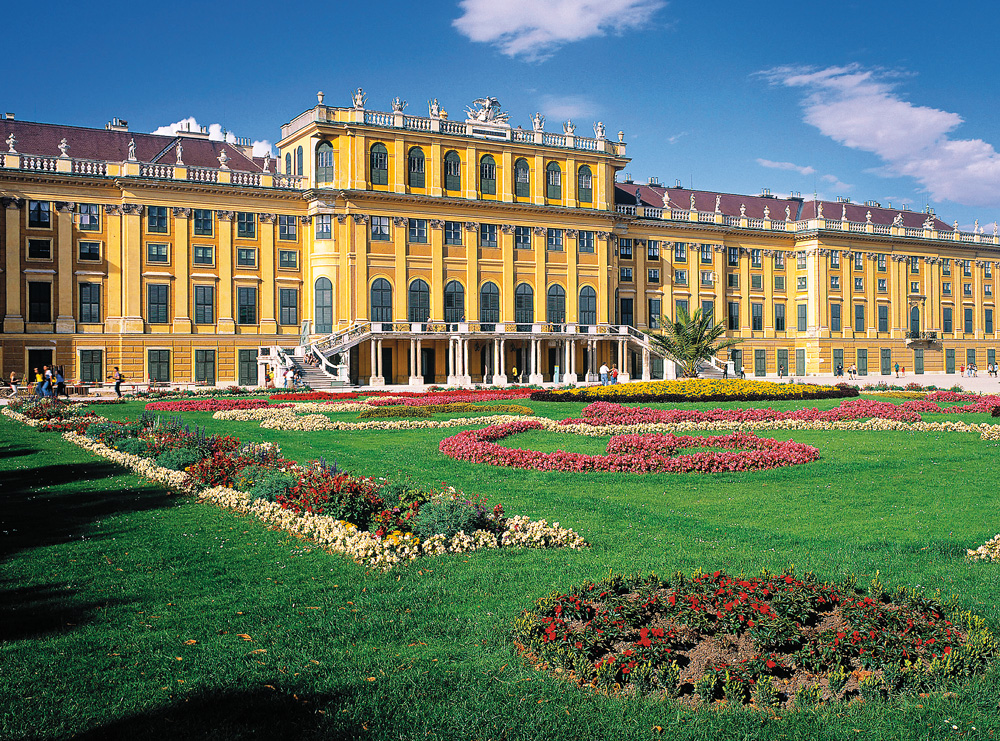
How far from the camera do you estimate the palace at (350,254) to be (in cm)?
5100

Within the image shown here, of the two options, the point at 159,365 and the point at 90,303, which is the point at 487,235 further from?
the point at 90,303

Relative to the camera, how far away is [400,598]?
25.3 ft

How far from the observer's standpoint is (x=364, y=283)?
182 ft

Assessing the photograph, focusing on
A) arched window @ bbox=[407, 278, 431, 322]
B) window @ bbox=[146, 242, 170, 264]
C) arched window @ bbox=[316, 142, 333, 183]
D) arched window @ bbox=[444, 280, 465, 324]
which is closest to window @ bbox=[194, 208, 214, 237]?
window @ bbox=[146, 242, 170, 264]

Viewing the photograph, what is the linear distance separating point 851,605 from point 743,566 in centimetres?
203

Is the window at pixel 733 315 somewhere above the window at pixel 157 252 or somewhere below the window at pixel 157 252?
below

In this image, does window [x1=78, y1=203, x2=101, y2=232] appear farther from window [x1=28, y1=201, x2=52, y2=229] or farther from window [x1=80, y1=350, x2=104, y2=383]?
window [x1=80, y1=350, x2=104, y2=383]

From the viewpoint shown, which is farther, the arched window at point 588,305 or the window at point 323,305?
the arched window at point 588,305

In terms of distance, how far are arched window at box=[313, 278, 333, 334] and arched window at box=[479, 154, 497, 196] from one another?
12.9 metres

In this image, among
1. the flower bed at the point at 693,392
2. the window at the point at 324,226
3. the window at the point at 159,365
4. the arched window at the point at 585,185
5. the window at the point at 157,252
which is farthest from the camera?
the arched window at the point at 585,185

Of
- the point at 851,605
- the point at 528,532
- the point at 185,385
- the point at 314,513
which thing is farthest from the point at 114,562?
the point at 185,385

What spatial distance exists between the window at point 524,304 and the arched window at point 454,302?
13.4ft

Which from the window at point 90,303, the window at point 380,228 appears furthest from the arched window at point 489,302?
the window at point 90,303

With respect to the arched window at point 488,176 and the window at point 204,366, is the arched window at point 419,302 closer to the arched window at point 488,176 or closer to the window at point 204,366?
the arched window at point 488,176
